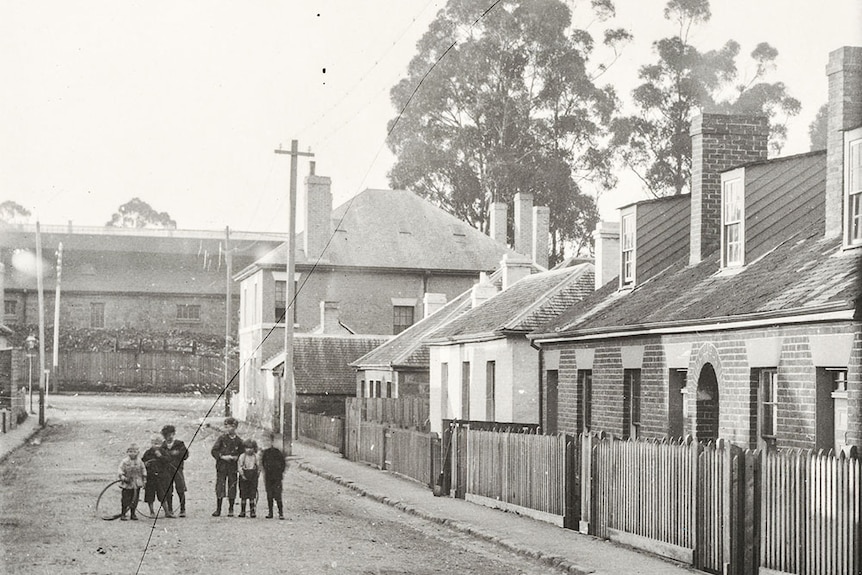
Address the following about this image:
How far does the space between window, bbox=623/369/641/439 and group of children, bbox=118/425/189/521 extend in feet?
22.4

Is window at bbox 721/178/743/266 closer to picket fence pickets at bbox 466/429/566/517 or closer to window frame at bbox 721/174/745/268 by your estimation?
window frame at bbox 721/174/745/268

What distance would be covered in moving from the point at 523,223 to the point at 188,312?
26.6 metres

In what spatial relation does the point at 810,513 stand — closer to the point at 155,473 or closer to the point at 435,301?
the point at 155,473

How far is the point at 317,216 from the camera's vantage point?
50.5 m

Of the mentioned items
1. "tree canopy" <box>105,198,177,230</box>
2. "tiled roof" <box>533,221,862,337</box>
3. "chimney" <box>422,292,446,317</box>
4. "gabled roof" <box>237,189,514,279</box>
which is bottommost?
"tiled roof" <box>533,221,862,337</box>

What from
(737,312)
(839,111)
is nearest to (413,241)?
(839,111)

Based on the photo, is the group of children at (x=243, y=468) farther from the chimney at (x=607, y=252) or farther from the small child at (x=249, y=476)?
the chimney at (x=607, y=252)

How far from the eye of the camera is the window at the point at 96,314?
69500 millimetres

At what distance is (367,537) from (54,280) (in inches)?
2313

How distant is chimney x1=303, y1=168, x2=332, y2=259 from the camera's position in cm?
5016

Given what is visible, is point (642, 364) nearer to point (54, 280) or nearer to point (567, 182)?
point (567, 182)

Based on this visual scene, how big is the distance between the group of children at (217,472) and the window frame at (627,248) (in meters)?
7.42

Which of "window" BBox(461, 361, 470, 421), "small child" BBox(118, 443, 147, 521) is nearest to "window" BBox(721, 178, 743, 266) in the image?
"small child" BBox(118, 443, 147, 521)

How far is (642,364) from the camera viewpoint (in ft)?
60.6
